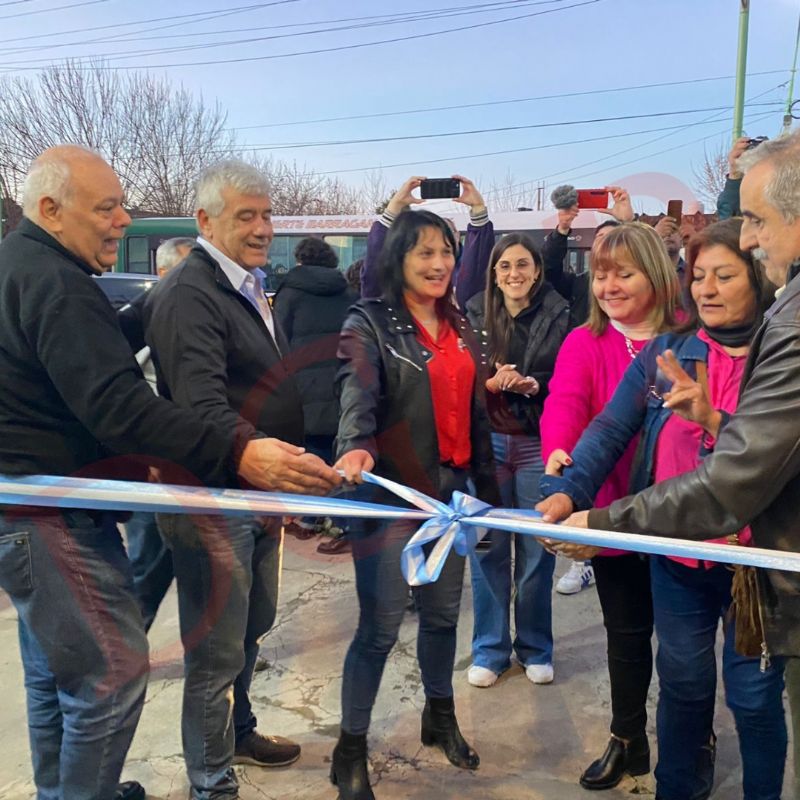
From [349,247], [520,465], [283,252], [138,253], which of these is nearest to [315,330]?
[520,465]

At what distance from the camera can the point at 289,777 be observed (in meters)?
2.54

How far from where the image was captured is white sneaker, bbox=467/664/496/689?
312 cm

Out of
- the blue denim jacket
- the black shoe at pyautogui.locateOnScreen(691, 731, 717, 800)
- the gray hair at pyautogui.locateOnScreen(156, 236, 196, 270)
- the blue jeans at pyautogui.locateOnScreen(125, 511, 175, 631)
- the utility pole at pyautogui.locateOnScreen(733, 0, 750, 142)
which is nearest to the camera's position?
the blue denim jacket

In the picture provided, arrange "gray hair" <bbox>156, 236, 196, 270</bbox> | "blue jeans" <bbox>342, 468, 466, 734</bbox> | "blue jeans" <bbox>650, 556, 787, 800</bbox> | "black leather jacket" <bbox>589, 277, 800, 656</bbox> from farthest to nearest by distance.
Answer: "gray hair" <bbox>156, 236, 196, 270</bbox> → "blue jeans" <bbox>342, 468, 466, 734</bbox> → "blue jeans" <bbox>650, 556, 787, 800</bbox> → "black leather jacket" <bbox>589, 277, 800, 656</bbox>

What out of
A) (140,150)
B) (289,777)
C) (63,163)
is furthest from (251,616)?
(140,150)

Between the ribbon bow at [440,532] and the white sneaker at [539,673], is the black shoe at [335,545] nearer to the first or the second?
the white sneaker at [539,673]

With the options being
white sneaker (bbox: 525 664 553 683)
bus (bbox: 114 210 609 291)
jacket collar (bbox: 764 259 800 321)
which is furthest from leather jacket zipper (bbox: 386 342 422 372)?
bus (bbox: 114 210 609 291)

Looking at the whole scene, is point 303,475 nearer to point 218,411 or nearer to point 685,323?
point 218,411

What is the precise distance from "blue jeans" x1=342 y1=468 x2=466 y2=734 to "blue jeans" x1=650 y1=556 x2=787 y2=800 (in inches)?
27.8

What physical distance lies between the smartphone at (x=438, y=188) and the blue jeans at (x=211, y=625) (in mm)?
2199

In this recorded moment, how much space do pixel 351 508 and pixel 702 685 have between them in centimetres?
115

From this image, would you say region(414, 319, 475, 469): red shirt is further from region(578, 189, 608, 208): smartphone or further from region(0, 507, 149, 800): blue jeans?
region(578, 189, 608, 208): smartphone

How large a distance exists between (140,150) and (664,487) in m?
24.2

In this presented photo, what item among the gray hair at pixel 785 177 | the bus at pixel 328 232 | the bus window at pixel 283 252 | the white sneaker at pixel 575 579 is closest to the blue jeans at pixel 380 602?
the gray hair at pixel 785 177
